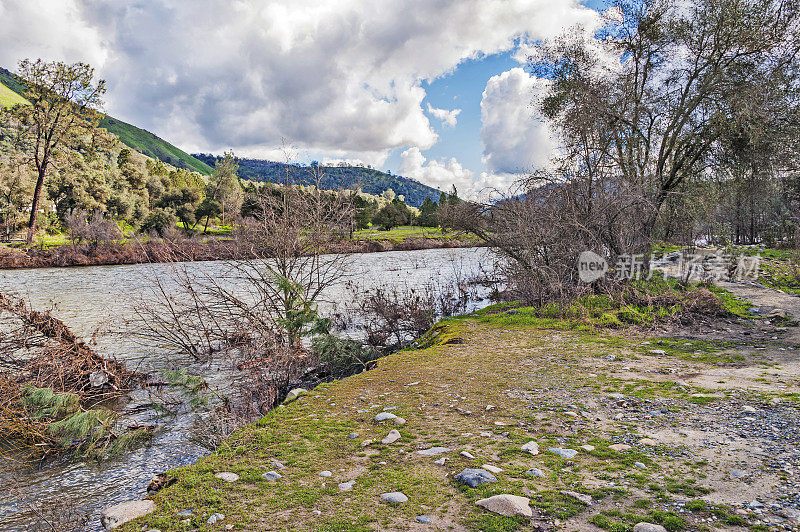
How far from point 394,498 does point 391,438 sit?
1.21 metres

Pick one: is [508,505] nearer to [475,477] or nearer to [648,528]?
[475,477]

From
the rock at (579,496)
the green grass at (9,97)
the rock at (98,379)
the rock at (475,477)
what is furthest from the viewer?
the green grass at (9,97)

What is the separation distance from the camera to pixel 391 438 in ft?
14.4

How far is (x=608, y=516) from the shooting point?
2781 mm

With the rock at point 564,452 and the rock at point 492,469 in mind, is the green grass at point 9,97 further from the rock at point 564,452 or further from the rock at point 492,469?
the rock at point 564,452

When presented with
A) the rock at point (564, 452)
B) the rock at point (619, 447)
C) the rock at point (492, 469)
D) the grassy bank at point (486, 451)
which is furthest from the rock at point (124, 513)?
the rock at point (619, 447)

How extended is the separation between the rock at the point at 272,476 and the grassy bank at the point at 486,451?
5 centimetres

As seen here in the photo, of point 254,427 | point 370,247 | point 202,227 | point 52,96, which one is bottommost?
point 254,427

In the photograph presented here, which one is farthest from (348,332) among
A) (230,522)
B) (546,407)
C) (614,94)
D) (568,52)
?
(568,52)

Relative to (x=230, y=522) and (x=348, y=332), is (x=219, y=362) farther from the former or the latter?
(x=230, y=522)

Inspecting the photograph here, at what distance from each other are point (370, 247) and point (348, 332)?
4003 centimetres

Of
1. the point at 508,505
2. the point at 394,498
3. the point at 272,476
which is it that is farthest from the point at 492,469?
the point at 272,476

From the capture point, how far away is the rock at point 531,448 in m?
3.88

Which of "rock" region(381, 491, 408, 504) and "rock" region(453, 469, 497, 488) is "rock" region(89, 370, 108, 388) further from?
"rock" region(453, 469, 497, 488)
